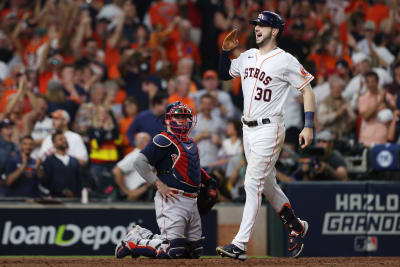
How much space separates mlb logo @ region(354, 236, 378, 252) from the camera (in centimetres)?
1070

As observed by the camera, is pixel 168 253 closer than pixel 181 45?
Yes

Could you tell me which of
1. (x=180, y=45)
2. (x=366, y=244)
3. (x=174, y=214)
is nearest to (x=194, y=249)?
(x=174, y=214)

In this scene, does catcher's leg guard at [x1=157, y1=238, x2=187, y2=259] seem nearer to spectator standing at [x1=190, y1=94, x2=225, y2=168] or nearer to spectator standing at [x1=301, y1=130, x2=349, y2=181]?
spectator standing at [x1=301, y1=130, x2=349, y2=181]

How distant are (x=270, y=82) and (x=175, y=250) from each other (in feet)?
5.94

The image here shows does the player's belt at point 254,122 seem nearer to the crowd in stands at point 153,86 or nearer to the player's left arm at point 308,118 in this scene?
the player's left arm at point 308,118

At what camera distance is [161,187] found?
7977 millimetres

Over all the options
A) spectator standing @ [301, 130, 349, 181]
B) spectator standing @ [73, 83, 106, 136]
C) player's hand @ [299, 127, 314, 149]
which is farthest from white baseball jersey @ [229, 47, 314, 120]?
spectator standing @ [73, 83, 106, 136]

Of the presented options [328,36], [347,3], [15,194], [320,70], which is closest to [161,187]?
[15,194]

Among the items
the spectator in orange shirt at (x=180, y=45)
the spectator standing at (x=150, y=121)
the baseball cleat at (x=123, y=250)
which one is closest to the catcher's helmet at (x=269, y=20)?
the baseball cleat at (x=123, y=250)

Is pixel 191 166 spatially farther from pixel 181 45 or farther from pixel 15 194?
pixel 181 45

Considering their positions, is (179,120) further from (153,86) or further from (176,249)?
(153,86)

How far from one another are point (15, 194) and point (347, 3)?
781 centimetres

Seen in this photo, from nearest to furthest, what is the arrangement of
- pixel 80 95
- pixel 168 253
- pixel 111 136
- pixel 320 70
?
pixel 168 253 < pixel 111 136 < pixel 80 95 < pixel 320 70

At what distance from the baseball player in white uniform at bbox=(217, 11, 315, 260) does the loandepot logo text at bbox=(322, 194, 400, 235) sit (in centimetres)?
320
